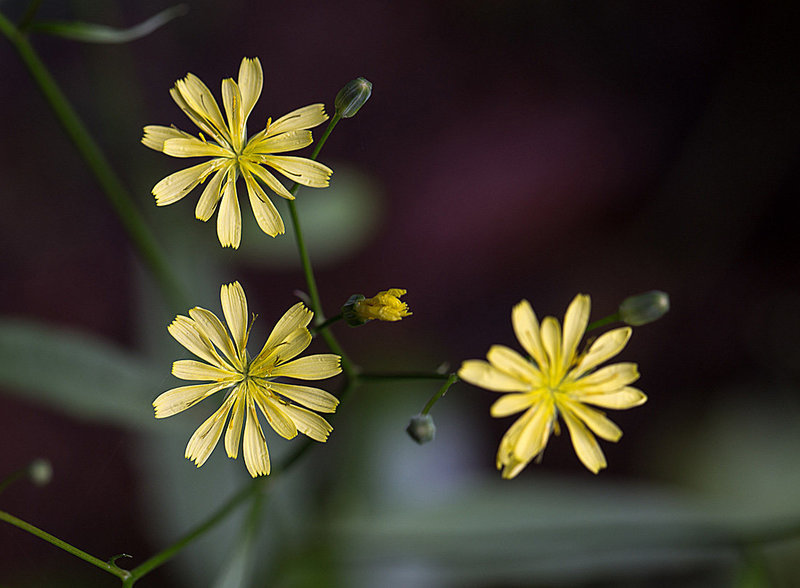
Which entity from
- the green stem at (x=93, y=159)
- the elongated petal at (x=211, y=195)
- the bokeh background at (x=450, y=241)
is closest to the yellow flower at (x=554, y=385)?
the elongated petal at (x=211, y=195)

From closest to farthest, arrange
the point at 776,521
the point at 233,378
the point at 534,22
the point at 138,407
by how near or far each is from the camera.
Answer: the point at 233,378, the point at 138,407, the point at 776,521, the point at 534,22

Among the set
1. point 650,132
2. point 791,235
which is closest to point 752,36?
point 650,132

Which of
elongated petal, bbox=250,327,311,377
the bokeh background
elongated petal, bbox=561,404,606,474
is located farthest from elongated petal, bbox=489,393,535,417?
the bokeh background

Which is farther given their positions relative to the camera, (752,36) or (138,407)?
(752,36)

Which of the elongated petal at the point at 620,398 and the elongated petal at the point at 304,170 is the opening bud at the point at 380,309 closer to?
the elongated petal at the point at 304,170

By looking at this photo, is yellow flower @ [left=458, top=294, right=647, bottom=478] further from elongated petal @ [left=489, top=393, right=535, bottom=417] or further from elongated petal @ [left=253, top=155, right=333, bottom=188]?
elongated petal @ [left=253, top=155, right=333, bottom=188]

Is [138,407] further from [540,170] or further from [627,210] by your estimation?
[627,210]

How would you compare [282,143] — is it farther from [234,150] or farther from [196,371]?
[196,371]
